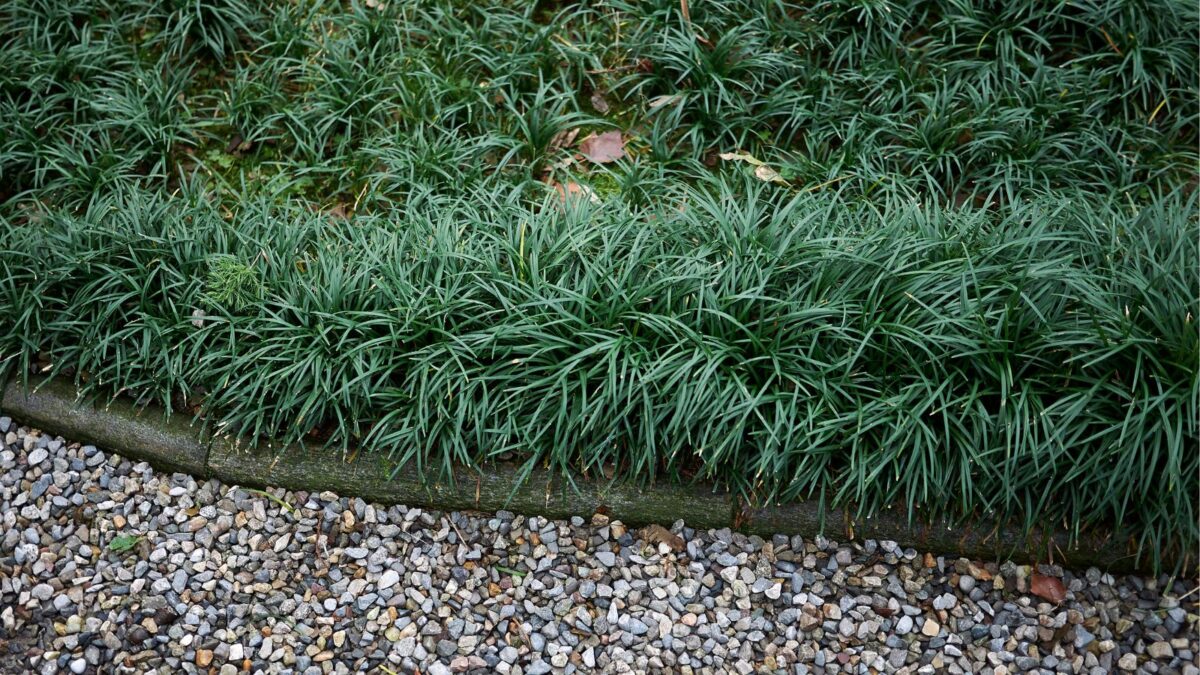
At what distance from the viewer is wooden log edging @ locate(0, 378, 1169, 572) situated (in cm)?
312

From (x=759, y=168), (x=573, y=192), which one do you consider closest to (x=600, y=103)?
(x=573, y=192)

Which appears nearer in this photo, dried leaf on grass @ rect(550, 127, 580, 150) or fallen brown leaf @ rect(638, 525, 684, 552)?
fallen brown leaf @ rect(638, 525, 684, 552)

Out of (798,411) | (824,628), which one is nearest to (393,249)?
(798,411)

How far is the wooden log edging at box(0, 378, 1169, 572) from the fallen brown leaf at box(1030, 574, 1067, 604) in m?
0.06

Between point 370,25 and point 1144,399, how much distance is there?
127 inches

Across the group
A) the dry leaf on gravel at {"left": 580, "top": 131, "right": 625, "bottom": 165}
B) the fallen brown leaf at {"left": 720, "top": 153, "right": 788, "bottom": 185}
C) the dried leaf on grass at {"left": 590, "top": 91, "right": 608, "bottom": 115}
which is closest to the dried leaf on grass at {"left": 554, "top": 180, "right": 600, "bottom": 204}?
the dry leaf on gravel at {"left": 580, "top": 131, "right": 625, "bottom": 165}

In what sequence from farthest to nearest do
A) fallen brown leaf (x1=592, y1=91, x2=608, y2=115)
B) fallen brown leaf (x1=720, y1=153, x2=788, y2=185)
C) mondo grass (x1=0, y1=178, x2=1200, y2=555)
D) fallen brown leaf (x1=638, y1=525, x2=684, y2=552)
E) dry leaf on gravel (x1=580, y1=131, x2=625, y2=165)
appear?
fallen brown leaf (x1=592, y1=91, x2=608, y2=115)
dry leaf on gravel (x1=580, y1=131, x2=625, y2=165)
fallen brown leaf (x1=720, y1=153, x2=788, y2=185)
fallen brown leaf (x1=638, y1=525, x2=684, y2=552)
mondo grass (x1=0, y1=178, x2=1200, y2=555)

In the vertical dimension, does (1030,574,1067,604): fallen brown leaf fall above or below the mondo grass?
below

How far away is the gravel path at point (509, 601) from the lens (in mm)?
3004

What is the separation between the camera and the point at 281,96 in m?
4.20

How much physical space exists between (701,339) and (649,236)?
1.63ft

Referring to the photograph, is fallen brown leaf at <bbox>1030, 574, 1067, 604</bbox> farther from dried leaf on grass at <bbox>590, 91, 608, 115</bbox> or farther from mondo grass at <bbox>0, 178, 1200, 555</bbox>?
dried leaf on grass at <bbox>590, 91, 608, 115</bbox>

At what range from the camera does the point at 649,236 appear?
11.4 ft

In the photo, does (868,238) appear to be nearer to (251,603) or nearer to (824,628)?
(824,628)
